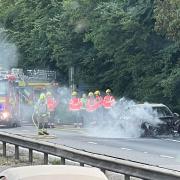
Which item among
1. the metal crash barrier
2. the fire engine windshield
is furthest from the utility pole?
the metal crash barrier

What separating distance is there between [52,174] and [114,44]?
30.2 metres

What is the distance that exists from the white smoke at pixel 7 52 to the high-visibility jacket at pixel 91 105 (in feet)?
52.5

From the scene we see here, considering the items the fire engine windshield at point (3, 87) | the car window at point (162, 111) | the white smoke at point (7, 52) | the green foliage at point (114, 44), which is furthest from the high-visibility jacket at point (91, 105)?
the white smoke at point (7, 52)

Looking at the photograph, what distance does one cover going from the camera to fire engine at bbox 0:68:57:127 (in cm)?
3498

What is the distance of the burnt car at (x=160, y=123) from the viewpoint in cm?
2620

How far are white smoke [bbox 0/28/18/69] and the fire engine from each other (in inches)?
341

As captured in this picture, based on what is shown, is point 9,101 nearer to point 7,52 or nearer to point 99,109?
point 99,109

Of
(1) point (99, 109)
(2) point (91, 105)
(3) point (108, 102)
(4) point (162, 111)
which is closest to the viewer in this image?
(4) point (162, 111)

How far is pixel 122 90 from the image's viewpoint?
3891 cm

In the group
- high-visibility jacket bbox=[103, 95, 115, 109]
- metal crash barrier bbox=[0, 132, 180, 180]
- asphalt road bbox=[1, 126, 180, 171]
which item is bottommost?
asphalt road bbox=[1, 126, 180, 171]

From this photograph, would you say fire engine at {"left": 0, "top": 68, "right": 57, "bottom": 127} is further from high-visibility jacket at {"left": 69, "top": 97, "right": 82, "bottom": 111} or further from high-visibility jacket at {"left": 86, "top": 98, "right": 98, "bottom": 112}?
high-visibility jacket at {"left": 86, "top": 98, "right": 98, "bottom": 112}

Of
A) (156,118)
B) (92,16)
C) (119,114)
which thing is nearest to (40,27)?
(92,16)

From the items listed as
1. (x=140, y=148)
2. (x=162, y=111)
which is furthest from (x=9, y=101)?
(x=140, y=148)

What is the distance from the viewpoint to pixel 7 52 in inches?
1967
